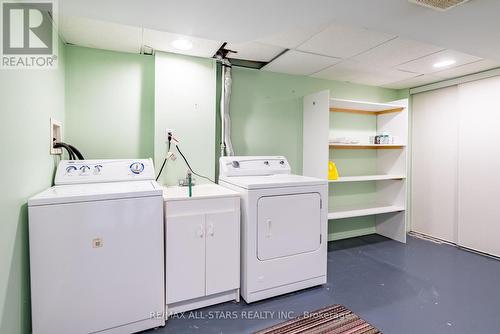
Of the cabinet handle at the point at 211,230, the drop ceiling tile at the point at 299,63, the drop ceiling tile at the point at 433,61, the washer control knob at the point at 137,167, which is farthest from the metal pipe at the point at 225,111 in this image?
the drop ceiling tile at the point at 433,61

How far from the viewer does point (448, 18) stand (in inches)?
72.3

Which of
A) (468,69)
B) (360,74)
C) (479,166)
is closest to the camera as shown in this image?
(468,69)

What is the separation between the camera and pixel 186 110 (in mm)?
2617

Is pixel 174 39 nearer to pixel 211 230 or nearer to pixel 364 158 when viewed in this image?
pixel 211 230

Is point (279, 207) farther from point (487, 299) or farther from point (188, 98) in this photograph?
point (487, 299)

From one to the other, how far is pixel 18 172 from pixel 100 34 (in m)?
1.34

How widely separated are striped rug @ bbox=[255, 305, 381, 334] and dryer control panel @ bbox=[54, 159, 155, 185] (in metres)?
1.61

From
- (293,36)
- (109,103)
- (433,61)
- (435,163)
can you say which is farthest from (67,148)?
(435,163)

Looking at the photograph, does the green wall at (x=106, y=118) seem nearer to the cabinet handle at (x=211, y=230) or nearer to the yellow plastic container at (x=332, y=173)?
the yellow plastic container at (x=332, y=173)

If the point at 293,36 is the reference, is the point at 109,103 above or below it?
below

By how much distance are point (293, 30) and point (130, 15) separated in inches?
49.0

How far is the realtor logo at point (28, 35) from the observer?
1452 mm

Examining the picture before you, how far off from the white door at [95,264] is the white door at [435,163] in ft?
12.6

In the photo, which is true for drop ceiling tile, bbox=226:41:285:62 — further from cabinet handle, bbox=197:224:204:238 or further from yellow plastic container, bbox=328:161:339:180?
cabinet handle, bbox=197:224:204:238
